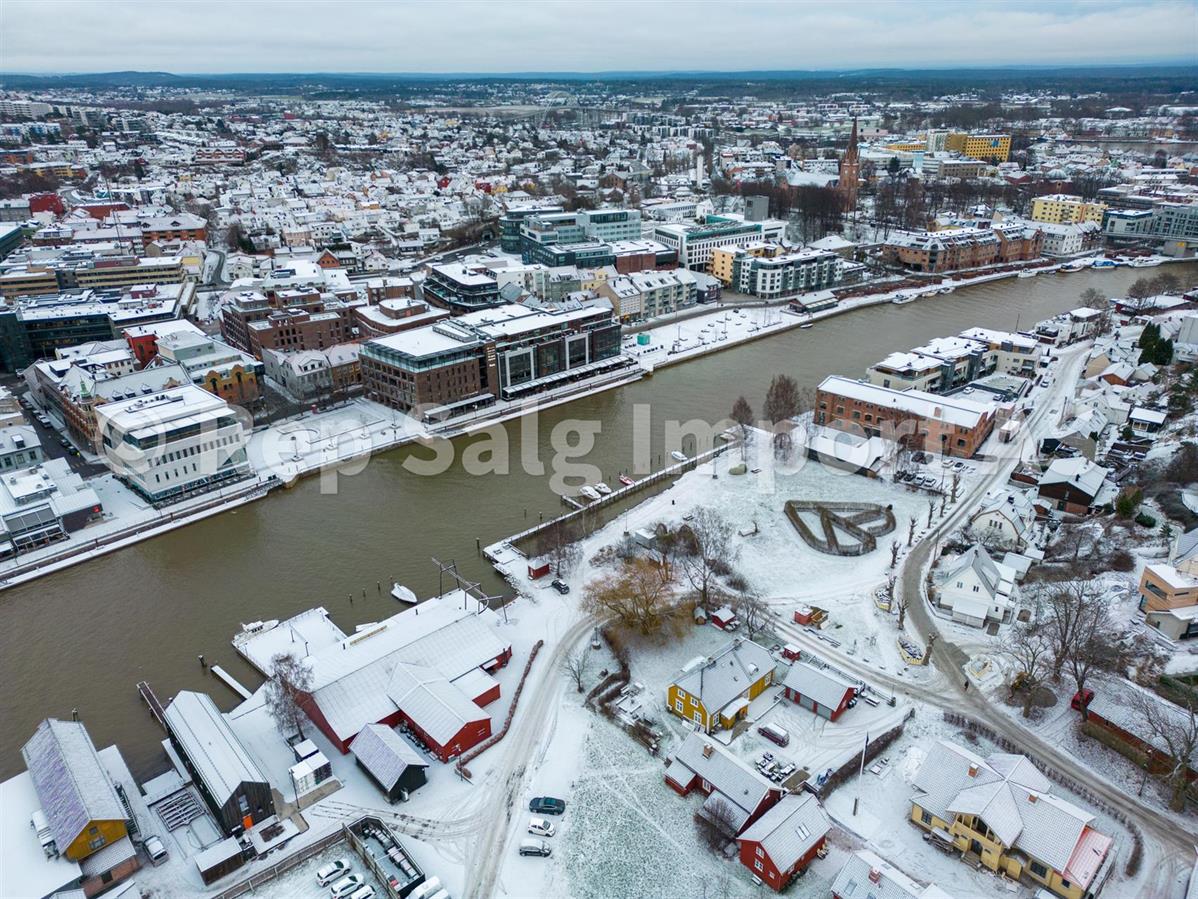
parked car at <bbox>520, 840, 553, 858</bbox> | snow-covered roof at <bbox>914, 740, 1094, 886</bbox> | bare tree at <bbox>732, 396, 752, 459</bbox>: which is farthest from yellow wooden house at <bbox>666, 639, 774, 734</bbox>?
bare tree at <bbox>732, 396, 752, 459</bbox>

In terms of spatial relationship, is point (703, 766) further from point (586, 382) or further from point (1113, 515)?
point (586, 382)

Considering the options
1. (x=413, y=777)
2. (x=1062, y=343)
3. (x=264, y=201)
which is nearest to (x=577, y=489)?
(x=413, y=777)

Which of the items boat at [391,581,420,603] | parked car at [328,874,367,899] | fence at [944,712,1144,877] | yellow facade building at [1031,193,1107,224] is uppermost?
yellow facade building at [1031,193,1107,224]

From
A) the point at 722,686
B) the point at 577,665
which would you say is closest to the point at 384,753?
the point at 577,665

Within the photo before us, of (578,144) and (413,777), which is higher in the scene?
(578,144)

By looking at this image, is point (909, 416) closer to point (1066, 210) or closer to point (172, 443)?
point (172, 443)

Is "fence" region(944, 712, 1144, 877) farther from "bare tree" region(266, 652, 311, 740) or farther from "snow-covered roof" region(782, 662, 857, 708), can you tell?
"bare tree" region(266, 652, 311, 740)

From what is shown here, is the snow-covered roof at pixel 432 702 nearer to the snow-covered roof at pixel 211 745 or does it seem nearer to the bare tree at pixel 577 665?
the bare tree at pixel 577 665
